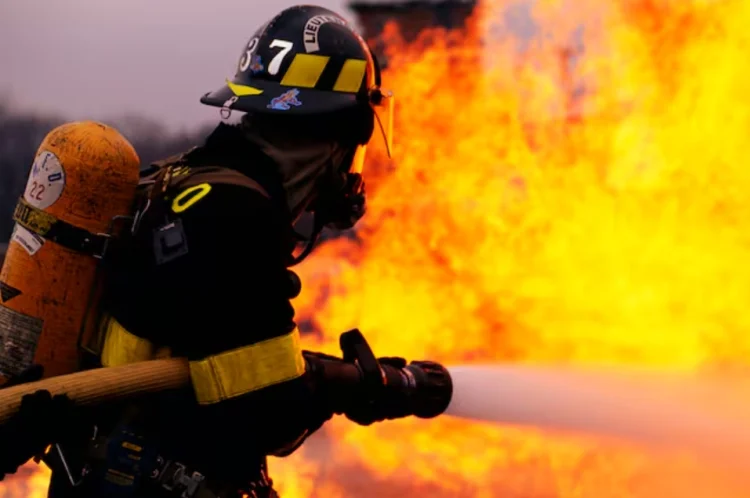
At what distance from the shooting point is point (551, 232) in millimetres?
6594

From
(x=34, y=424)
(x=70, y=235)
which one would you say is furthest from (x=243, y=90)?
(x=34, y=424)

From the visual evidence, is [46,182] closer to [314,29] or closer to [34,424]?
[34,424]

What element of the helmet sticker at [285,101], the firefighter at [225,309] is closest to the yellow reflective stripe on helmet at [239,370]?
the firefighter at [225,309]

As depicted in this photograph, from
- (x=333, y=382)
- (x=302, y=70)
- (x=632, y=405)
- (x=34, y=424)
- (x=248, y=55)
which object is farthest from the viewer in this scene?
(x=632, y=405)

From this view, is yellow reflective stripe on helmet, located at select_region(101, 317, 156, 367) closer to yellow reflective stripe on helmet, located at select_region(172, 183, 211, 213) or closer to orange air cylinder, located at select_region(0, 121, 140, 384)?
orange air cylinder, located at select_region(0, 121, 140, 384)

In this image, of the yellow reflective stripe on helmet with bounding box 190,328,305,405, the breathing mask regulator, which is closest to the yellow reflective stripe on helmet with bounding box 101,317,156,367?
the yellow reflective stripe on helmet with bounding box 190,328,305,405

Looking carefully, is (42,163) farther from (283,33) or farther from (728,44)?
(728,44)

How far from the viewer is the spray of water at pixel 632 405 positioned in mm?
3506

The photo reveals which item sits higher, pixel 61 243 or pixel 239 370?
pixel 61 243

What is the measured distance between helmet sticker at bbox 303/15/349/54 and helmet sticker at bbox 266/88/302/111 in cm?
14

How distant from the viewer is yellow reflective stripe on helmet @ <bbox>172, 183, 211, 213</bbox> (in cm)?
224

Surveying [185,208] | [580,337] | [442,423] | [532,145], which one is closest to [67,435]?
[185,208]

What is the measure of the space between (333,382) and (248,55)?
36.9 inches

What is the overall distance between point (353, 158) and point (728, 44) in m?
3.97
